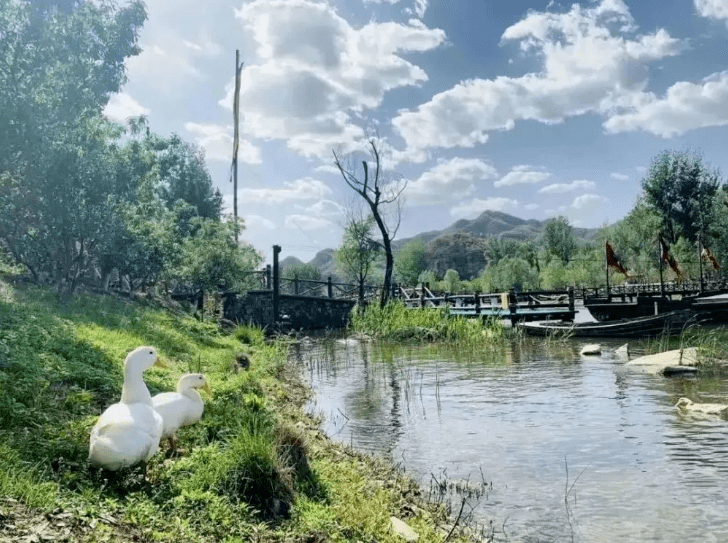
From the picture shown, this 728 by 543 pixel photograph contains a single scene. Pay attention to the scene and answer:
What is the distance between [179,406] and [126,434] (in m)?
1.44

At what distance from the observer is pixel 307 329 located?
35438 millimetres

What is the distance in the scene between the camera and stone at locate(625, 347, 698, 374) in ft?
51.3

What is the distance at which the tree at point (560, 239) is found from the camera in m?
95.9

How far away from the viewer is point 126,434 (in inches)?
192

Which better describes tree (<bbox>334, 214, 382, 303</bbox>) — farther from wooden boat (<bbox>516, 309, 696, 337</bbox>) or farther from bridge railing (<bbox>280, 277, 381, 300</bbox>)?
wooden boat (<bbox>516, 309, 696, 337</bbox>)

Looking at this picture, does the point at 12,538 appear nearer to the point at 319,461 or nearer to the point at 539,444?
the point at 319,461

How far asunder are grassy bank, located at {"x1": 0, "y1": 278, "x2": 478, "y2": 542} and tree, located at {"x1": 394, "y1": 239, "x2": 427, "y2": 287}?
4880 inches

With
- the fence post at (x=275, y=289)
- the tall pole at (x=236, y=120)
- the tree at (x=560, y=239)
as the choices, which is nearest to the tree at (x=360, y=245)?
the tall pole at (x=236, y=120)

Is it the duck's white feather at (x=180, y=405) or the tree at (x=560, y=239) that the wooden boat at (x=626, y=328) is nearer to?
the duck's white feather at (x=180, y=405)

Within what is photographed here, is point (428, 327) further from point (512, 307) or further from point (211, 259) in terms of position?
point (211, 259)

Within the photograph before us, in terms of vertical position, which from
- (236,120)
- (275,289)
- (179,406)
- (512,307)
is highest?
(236,120)

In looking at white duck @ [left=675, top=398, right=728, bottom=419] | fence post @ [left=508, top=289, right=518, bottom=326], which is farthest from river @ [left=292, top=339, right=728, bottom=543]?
fence post @ [left=508, top=289, right=518, bottom=326]

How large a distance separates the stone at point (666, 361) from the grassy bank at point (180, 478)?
409 inches

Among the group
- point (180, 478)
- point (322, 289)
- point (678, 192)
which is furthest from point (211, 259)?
point (678, 192)
